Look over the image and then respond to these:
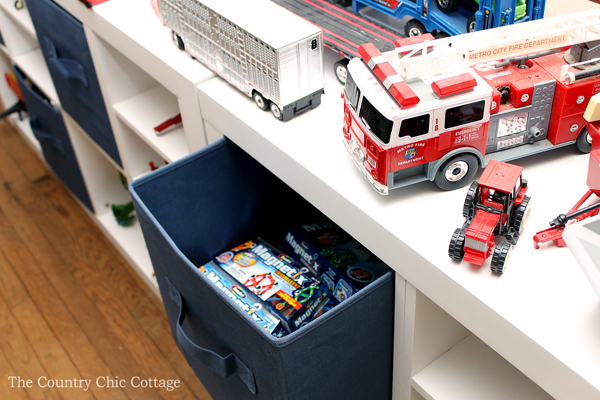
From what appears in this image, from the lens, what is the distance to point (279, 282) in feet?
3.52

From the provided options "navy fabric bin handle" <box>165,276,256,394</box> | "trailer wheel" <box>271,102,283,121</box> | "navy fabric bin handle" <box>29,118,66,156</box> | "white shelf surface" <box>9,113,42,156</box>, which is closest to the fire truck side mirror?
"trailer wheel" <box>271,102,283,121</box>

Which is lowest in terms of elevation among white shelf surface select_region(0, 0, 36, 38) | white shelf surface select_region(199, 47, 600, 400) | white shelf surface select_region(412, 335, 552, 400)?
white shelf surface select_region(412, 335, 552, 400)

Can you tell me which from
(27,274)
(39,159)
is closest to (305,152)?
(27,274)

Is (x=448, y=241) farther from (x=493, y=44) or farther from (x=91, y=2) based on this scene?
(x=91, y=2)

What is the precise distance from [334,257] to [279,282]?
154 mm

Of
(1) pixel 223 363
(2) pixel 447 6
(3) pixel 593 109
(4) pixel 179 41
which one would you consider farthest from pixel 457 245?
(4) pixel 179 41

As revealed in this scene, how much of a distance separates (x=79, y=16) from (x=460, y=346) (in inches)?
44.6

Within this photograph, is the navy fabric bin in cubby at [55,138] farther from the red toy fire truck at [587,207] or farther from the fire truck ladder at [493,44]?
the red toy fire truck at [587,207]

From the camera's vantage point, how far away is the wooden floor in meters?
1.63

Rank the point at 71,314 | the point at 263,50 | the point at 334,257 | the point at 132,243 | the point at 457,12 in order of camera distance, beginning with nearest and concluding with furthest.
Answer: the point at 263,50 → the point at 457,12 → the point at 334,257 → the point at 71,314 → the point at 132,243

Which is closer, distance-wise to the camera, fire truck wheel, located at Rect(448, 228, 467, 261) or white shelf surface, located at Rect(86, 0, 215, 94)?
fire truck wheel, located at Rect(448, 228, 467, 261)

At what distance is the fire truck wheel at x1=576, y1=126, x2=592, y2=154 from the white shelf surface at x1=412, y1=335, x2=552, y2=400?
1.21ft

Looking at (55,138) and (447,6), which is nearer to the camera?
(447,6)

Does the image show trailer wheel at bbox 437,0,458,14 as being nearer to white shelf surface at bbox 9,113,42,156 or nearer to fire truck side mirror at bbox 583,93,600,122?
fire truck side mirror at bbox 583,93,600,122
